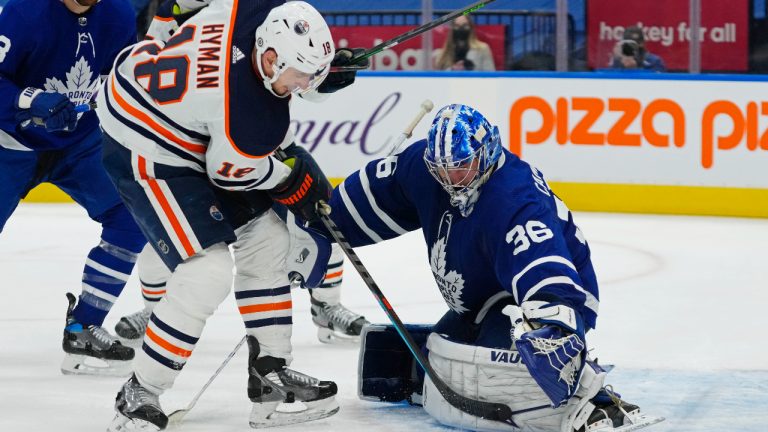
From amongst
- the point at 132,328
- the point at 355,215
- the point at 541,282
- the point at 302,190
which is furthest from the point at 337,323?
the point at 541,282

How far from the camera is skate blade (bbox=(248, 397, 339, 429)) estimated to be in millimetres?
3248

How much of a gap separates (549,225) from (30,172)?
1.62m

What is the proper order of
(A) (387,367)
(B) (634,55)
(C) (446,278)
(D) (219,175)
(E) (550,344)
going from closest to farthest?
(E) (550,344) → (D) (219,175) → (C) (446,278) → (A) (387,367) → (B) (634,55)

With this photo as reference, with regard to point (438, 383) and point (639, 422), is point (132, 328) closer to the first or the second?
point (438, 383)

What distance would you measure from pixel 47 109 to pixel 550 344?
1.54 metres

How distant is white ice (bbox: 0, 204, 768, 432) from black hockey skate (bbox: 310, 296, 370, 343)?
0.07 metres

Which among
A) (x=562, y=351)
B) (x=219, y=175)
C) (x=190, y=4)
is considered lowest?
(x=562, y=351)

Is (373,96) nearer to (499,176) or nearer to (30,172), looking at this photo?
(30,172)

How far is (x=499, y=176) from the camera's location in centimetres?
317

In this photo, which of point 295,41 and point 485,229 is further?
point 485,229

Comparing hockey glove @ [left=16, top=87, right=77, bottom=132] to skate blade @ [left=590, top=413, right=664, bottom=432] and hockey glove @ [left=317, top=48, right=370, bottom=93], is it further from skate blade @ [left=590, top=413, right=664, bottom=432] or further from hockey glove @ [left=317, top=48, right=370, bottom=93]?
skate blade @ [left=590, top=413, right=664, bottom=432]

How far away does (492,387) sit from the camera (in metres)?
3.09

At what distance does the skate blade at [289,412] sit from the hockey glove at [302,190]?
0.45 m

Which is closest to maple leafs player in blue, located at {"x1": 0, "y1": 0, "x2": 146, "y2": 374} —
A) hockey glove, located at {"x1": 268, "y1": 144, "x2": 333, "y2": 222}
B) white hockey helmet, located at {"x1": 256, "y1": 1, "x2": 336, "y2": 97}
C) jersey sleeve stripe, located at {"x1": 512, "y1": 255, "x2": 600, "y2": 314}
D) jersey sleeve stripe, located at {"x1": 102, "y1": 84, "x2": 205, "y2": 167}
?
jersey sleeve stripe, located at {"x1": 102, "y1": 84, "x2": 205, "y2": 167}
